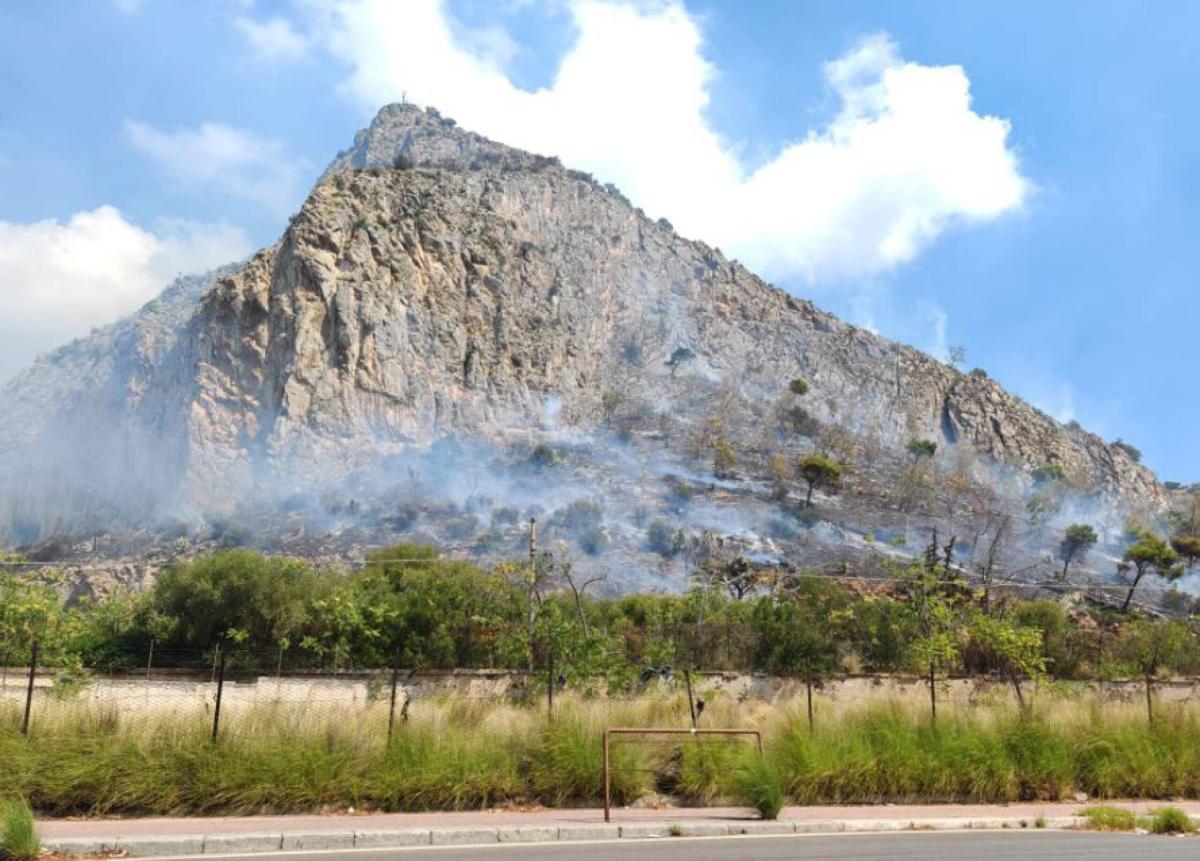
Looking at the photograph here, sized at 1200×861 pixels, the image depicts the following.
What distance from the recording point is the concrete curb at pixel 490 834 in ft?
29.3

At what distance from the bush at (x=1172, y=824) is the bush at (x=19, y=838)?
1267cm

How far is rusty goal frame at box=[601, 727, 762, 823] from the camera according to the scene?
11211 millimetres

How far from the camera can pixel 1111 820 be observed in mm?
11781

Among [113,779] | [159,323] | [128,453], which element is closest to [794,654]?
[113,779]

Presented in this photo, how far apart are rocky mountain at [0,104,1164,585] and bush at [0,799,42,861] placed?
62.4m

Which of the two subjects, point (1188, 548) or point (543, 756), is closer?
point (543, 756)

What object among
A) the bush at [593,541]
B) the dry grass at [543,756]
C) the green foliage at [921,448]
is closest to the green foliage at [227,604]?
the dry grass at [543,756]

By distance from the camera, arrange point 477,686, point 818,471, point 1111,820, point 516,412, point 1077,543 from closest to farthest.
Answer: point 1111,820 → point 477,686 → point 1077,543 → point 818,471 → point 516,412

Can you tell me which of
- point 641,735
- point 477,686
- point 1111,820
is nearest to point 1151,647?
point 477,686

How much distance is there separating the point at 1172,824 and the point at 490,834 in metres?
8.61

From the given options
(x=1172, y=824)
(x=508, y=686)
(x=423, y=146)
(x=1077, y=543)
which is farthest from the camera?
(x=423, y=146)

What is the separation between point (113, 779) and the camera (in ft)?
35.1

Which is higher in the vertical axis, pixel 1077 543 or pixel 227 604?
pixel 1077 543

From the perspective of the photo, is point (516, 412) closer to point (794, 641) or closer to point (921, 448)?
point (921, 448)
